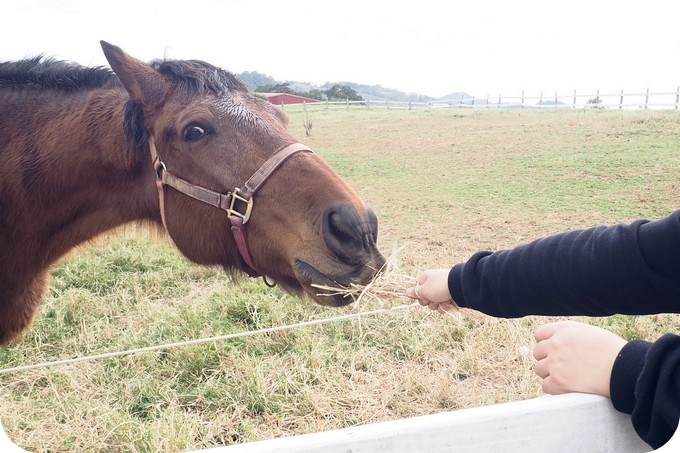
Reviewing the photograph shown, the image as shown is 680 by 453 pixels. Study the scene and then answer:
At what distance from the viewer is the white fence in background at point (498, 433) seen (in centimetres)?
106

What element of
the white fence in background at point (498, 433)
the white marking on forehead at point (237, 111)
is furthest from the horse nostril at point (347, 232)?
the white fence in background at point (498, 433)

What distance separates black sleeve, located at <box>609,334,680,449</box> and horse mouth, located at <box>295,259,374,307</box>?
1089 mm

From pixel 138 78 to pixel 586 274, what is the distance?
7.08 ft

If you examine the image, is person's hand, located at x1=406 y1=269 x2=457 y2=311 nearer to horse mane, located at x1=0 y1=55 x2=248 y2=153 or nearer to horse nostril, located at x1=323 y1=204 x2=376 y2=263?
horse nostril, located at x1=323 y1=204 x2=376 y2=263

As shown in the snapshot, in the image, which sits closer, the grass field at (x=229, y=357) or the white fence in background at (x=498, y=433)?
the white fence in background at (x=498, y=433)

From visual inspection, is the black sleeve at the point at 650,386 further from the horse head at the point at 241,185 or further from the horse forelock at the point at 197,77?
the horse forelock at the point at 197,77

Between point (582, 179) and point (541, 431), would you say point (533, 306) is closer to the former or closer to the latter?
point (541, 431)

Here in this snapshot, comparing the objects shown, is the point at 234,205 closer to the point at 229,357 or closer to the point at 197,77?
the point at 197,77

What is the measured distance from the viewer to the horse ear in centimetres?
234

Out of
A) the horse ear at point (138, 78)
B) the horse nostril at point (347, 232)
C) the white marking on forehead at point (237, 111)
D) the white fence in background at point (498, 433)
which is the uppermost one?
the horse ear at point (138, 78)

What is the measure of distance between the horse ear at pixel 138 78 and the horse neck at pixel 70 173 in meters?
0.19

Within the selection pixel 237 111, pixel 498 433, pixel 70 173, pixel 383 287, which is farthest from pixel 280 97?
pixel 498 433

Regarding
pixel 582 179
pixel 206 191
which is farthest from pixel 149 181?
pixel 582 179

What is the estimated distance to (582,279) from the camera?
1.27m
